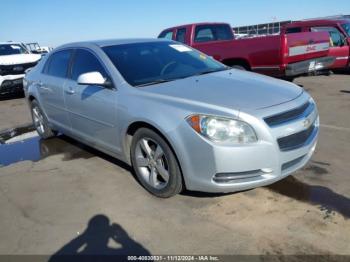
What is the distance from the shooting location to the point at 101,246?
10.5 feet

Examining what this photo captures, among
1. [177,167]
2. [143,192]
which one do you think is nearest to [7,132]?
[143,192]

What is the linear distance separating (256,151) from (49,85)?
3661mm

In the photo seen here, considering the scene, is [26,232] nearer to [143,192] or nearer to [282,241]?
[143,192]

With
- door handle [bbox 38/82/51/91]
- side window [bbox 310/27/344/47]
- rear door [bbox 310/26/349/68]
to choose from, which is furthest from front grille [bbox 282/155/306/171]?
side window [bbox 310/27/344/47]

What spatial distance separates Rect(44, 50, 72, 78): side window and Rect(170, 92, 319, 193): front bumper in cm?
268

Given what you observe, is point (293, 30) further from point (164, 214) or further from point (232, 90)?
point (164, 214)

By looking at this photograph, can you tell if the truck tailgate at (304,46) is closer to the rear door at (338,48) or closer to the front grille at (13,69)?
the rear door at (338,48)

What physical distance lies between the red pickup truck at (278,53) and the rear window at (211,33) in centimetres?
65

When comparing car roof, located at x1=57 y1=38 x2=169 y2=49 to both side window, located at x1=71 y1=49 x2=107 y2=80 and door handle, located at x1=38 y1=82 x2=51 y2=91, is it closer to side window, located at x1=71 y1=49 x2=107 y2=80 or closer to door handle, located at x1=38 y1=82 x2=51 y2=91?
side window, located at x1=71 y1=49 x2=107 y2=80

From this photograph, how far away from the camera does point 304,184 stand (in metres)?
4.07

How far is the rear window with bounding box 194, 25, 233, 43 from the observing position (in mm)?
10734

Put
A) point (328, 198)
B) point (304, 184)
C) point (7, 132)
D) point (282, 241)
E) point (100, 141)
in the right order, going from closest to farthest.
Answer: point (282, 241)
point (328, 198)
point (304, 184)
point (100, 141)
point (7, 132)

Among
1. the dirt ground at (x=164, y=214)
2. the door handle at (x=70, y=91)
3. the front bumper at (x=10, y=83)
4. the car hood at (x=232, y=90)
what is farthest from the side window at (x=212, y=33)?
the car hood at (x=232, y=90)

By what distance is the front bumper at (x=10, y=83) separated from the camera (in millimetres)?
11073
